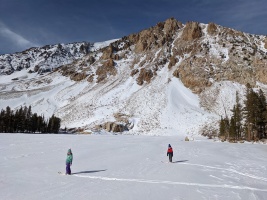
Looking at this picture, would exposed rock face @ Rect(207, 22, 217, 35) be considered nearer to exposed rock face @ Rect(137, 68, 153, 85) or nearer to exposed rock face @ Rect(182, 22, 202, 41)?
exposed rock face @ Rect(182, 22, 202, 41)

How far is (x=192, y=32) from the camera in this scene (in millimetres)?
141000

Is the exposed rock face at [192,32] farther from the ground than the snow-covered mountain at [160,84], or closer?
farther from the ground

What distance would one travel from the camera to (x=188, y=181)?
14.8 m

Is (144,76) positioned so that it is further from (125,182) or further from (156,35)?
(125,182)

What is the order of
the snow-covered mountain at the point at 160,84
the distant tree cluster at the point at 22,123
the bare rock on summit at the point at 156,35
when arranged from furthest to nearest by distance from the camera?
the bare rock on summit at the point at 156,35, the snow-covered mountain at the point at 160,84, the distant tree cluster at the point at 22,123

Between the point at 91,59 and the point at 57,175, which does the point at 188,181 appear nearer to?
the point at 57,175

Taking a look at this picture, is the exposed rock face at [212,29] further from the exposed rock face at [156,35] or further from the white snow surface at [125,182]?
the white snow surface at [125,182]

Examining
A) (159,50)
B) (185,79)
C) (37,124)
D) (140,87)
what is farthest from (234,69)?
(37,124)

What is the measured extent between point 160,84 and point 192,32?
46.0 meters

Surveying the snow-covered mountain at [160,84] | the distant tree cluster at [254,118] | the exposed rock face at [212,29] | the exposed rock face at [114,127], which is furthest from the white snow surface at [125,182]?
the exposed rock face at [212,29]

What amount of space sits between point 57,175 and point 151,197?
6872mm

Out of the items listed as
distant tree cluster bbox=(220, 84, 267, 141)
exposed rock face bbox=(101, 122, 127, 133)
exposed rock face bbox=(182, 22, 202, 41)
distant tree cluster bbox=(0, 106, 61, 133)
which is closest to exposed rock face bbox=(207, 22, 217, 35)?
exposed rock face bbox=(182, 22, 202, 41)

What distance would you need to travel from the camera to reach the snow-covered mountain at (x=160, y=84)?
90500mm

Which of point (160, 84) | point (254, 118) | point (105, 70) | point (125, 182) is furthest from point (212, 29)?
point (125, 182)
